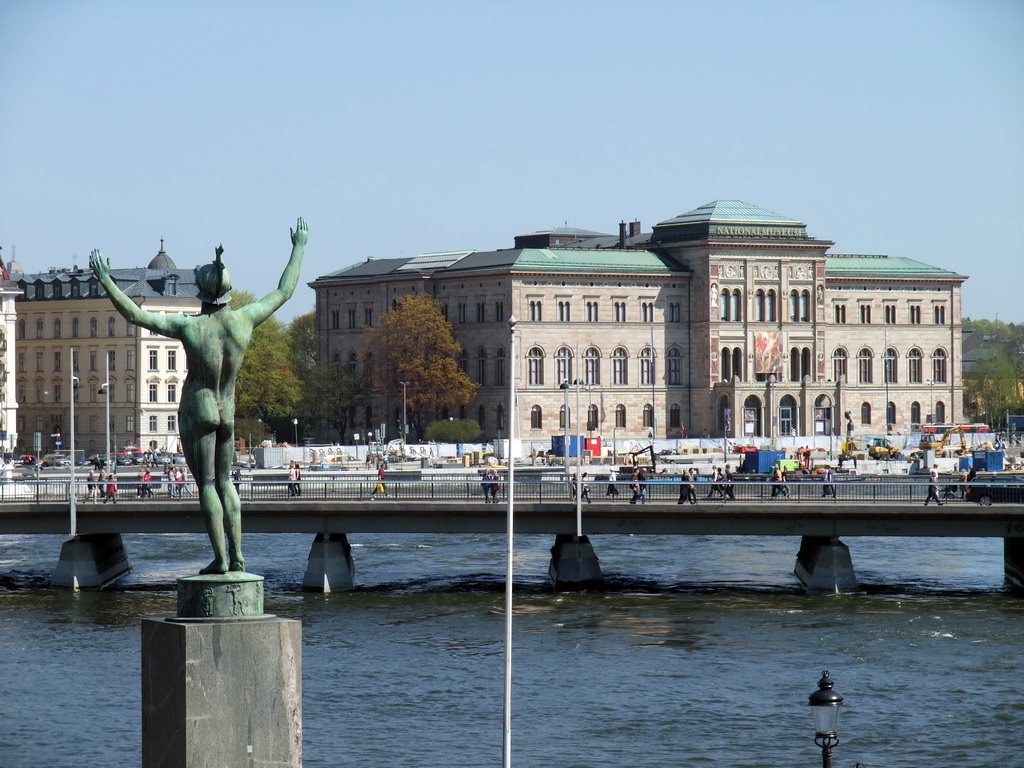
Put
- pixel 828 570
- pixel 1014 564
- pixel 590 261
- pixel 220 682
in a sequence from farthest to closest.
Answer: pixel 590 261
pixel 1014 564
pixel 828 570
pixel 220 682

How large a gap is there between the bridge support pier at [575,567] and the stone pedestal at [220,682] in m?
47.8

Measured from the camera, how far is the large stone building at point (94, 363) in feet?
516

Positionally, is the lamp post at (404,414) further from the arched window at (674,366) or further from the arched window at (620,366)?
the arched window at (674,366)

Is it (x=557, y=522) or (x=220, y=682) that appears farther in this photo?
(x=557, y=522)

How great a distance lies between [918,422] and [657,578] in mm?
116364

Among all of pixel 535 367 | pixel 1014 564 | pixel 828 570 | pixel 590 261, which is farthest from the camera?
pixel 590 261

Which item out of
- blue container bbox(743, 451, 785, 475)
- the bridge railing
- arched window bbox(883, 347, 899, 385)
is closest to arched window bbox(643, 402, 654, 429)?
arched window bbox(883, 347, 899, 385)

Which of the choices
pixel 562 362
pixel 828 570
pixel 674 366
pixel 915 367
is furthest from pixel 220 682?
pixel 915 367

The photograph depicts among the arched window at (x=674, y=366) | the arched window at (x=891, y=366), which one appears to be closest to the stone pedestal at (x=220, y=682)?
the arched window at (x=674, y=366)

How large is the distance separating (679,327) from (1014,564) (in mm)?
103745

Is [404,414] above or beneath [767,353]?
beneath

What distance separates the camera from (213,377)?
1817cm

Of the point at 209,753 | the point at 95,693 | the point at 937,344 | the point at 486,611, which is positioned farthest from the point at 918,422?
the point at 209,753

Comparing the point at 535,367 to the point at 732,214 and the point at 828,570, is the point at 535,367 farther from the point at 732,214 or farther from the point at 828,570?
the point at 828,570
